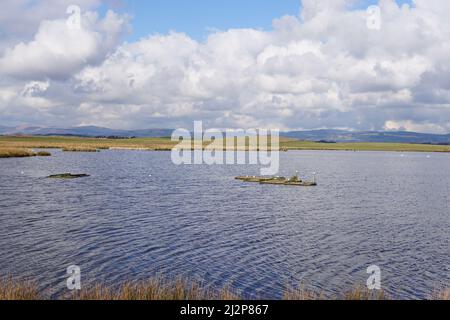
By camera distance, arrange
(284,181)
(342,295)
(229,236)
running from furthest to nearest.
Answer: (284,181) < (229,236) < (342,295)

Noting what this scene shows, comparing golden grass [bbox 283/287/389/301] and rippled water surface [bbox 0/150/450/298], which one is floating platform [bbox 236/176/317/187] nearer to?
rippled water surface [bbox 0/150/450/298]

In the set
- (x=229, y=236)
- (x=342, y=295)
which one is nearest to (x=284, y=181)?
(x=229, y=236)

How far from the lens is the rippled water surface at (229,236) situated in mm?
24281

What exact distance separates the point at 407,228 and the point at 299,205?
14373 millimetres

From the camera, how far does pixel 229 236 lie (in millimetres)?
33844

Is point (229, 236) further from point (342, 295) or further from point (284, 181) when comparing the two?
point (284, 181)

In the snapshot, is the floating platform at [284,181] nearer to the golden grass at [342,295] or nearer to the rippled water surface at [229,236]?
the rippled water surface at [229,236]

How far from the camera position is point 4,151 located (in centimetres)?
11744

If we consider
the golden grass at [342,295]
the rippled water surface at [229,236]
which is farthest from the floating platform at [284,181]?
the golden grass at [342,295]
